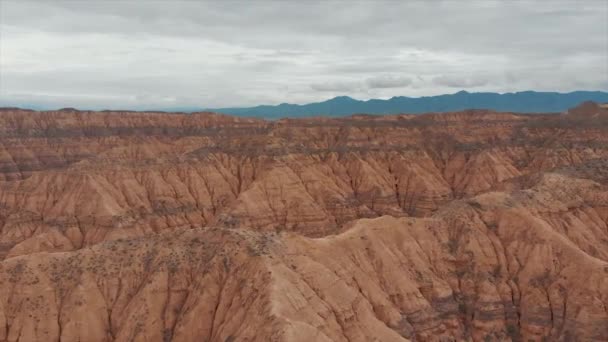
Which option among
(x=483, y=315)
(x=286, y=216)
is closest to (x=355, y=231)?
(x=483, y=315)

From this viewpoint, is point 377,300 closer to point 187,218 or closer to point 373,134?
point 187,218

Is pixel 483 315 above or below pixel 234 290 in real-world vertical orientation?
below

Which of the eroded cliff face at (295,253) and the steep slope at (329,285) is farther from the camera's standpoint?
the eroded cliff face at (295,253)

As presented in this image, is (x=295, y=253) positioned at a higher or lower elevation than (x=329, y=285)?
higher

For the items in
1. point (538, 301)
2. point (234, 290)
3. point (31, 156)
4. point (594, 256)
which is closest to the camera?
point (234, 290)

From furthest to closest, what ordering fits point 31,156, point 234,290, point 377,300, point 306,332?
point 31,156 < point 377,300 < point 234,290 < point 306,332

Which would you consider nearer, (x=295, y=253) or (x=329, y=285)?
(x=329, y=285)

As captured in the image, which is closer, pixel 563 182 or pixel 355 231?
pixel 355 231

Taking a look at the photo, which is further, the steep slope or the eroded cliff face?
the eroded cliff face
